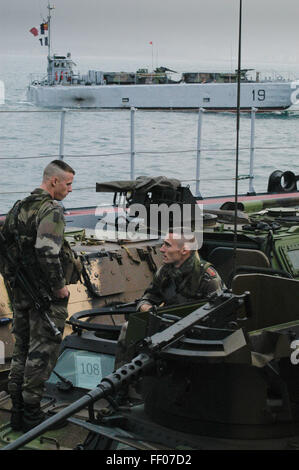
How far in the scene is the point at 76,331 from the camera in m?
7.91

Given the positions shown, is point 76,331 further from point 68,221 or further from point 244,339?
point 68,221

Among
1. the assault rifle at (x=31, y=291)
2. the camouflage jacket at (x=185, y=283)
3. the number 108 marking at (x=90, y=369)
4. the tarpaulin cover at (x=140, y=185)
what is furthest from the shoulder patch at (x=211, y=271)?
the tarpaulin cover at (x=140, y=185)

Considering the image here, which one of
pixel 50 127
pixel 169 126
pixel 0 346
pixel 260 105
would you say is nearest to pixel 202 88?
pixel 260 105

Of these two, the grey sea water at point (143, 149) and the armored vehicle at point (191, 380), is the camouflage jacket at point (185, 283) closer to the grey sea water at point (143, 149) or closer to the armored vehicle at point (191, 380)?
the armored vehicle at point (191, 380)

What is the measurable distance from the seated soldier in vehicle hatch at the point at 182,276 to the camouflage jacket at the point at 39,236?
82cm

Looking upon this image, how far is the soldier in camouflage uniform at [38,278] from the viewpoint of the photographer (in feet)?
23.8

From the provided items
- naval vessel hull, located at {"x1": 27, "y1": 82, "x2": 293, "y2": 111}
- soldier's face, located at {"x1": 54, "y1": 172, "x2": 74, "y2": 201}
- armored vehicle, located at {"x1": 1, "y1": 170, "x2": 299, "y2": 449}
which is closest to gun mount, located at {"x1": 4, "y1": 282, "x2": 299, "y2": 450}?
armored vehicle, located at {"x1": 1, "y1": 170, "x2": 299, "y2": 449}

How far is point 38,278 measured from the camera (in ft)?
24.2

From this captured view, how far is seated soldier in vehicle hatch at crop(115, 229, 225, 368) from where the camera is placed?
25.1ft

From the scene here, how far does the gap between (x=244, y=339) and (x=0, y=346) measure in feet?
11.3

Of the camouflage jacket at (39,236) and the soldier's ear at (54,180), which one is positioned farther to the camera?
the soldier's ear at (54,180)

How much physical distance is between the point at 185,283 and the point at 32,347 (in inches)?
50.3

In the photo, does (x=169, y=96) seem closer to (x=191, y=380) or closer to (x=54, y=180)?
(x=54, y=180)
